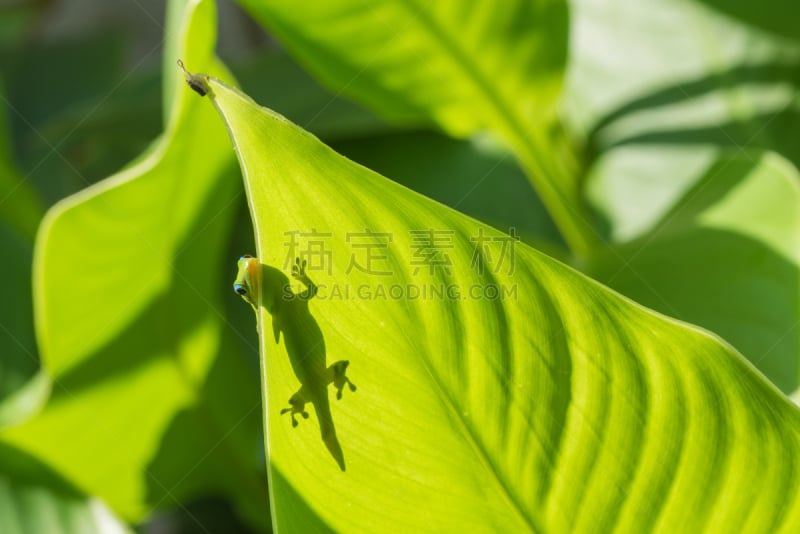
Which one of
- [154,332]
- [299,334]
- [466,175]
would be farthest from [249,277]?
[466,175]

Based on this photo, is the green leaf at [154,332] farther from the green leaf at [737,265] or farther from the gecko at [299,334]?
the green leaf at [737,265]

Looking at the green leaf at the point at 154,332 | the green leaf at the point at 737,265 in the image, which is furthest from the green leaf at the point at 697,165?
the green leaf at the point at 154,332

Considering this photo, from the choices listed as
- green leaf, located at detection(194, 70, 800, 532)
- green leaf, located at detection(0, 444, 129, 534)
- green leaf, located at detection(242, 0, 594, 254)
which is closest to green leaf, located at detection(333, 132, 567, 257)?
green leaf, located at detection(242, 0, 594, 254)

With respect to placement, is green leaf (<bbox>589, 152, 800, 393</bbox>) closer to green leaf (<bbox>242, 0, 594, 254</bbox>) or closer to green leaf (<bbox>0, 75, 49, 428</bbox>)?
green leaf (<bbox>242, 0, 594, 254</bbox>)

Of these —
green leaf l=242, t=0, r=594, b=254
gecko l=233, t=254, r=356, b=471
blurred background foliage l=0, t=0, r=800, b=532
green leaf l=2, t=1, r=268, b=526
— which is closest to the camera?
gecko l=233, t=254, r=356, b=471

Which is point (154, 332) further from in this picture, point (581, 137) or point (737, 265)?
point (581, 137)

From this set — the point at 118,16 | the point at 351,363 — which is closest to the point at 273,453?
the point at 351,363

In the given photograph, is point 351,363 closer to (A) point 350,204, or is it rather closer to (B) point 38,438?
(A) point 350,204
